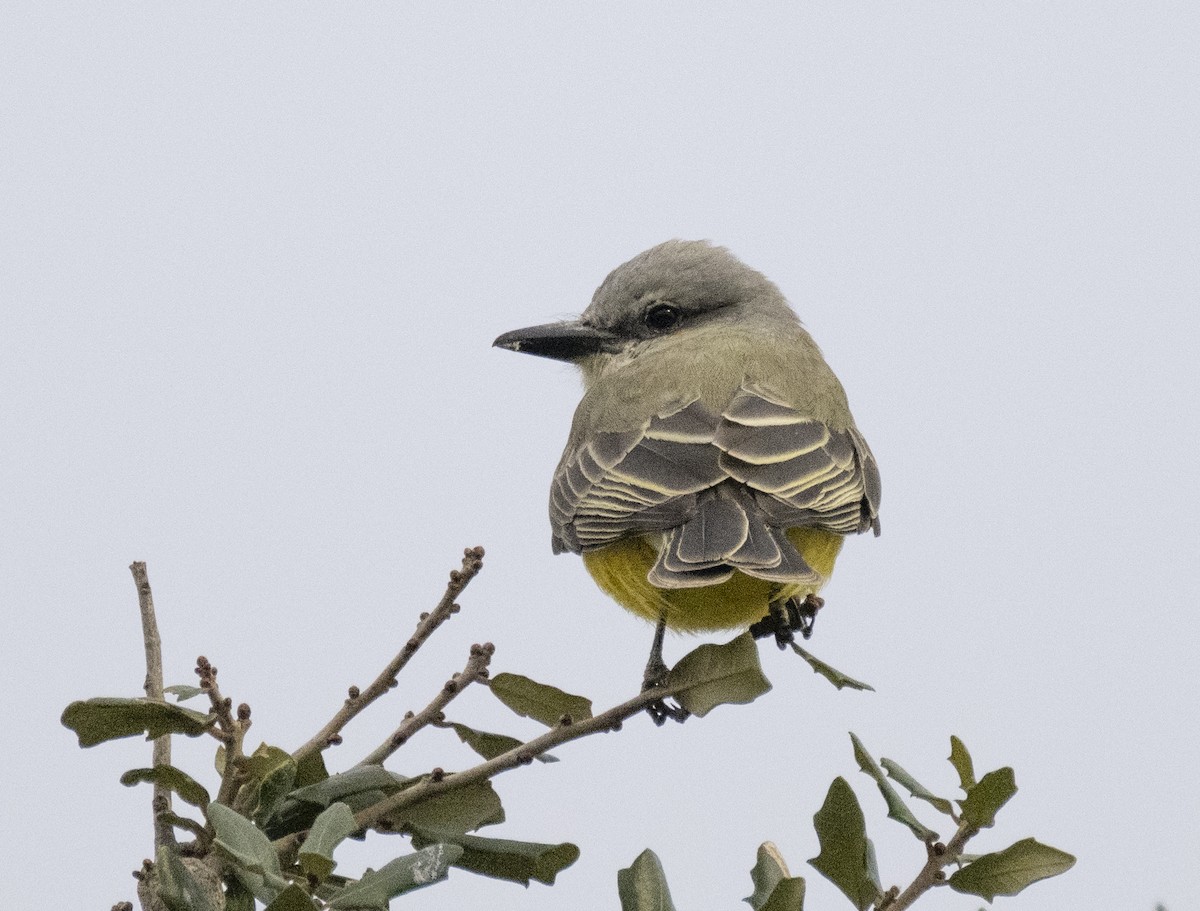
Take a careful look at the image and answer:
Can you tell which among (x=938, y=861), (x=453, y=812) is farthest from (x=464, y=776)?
(x=938, y=861)

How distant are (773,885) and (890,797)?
0.72 ft

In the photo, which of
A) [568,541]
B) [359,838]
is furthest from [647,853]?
Answer: [568,541]

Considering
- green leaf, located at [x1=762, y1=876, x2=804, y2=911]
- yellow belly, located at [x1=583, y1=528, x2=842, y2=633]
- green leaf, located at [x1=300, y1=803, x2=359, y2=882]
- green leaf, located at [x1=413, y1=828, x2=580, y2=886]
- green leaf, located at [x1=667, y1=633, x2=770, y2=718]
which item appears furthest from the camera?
yellow belly, located at [x1=583, y1=528, x2=842, y2=633]

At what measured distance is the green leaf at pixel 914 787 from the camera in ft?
7.29

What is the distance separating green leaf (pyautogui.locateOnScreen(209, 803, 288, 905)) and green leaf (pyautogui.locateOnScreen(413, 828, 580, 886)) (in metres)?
0.38

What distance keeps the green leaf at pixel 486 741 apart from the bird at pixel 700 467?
30 cm

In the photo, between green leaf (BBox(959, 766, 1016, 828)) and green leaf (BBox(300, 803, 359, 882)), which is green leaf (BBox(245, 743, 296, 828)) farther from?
green leaf (BBox(959, 766, 1016, 828))

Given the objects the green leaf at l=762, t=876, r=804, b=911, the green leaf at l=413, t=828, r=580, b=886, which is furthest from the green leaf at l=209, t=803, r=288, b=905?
the green leaf at l=762, t=876, r=804, b=911

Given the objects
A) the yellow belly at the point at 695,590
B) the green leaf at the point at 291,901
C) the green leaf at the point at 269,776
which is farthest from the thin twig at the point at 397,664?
the yellow belly at the point at 695,590

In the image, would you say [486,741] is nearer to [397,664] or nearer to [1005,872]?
[397,664]

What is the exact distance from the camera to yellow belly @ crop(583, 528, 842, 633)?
11.8 feet

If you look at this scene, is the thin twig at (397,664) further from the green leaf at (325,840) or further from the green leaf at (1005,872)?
the green leaf at (1005,872)

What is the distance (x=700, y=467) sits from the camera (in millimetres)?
3688

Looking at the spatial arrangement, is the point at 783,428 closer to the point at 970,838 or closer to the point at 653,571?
the point at 653,571
